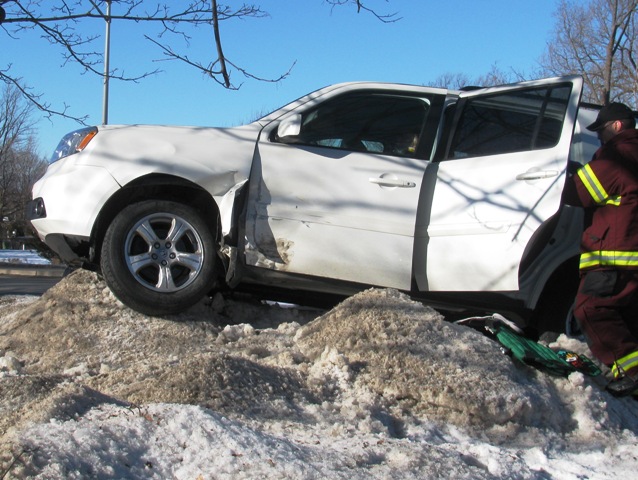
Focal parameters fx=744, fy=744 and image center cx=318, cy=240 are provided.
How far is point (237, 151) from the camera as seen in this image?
5043 mm

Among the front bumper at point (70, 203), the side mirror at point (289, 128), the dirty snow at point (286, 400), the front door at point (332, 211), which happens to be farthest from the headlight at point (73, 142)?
the side mirror at point (289, 128)

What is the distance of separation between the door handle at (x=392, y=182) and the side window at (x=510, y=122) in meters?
0.42

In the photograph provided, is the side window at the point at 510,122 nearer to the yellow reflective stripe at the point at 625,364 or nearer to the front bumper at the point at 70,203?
the yellow reflective stripe at the point at 625,364

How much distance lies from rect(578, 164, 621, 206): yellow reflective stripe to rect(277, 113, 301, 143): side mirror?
1.85 meters

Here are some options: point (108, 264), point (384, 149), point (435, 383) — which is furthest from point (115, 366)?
point (384, 149)

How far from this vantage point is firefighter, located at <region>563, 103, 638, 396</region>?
14.7 feet

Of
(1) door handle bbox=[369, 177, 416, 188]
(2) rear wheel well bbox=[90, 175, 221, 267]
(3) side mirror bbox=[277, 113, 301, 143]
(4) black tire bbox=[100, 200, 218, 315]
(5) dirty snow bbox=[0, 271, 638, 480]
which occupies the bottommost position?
(5) dirty snow bbox=[0, 271, 638, 480]


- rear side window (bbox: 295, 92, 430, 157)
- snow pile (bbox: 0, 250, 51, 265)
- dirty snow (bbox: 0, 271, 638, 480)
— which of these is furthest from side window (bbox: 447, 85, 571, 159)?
Answer: snow pile (bbox: 0, 250, 51, 265)

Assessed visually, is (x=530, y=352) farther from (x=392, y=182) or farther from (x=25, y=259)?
(x=25, y=259)

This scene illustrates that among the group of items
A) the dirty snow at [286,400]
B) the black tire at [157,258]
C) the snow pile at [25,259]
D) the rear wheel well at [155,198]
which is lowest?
the snow pile at [25,259]

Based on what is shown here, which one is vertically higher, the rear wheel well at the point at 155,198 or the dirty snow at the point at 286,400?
the rear wheel well at the point at 155,198

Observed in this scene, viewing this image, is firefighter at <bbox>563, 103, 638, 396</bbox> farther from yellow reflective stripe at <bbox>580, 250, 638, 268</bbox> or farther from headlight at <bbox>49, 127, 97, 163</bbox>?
headlight at <bbox>49, 127, 97, 163</bbox>

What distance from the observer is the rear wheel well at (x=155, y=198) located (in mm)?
4938

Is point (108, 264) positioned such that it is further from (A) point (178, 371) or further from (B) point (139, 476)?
(B) point (139, 476)
